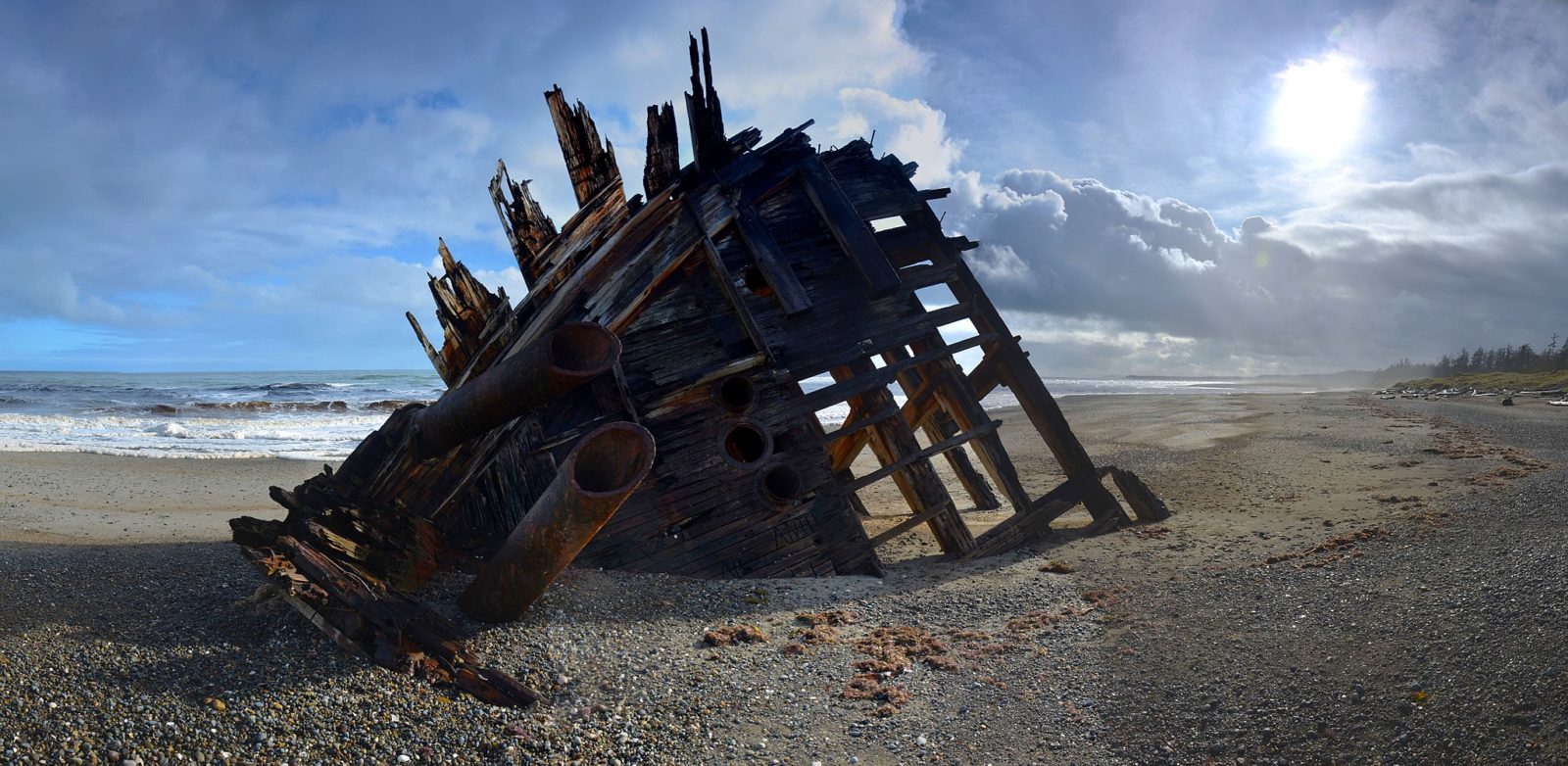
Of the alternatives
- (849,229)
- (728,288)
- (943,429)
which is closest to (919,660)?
(728,288)

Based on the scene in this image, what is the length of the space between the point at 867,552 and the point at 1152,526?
3.83 meters

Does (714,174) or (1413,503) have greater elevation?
(714,174)

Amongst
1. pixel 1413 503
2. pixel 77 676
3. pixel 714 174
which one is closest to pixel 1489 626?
pixel 1413 503

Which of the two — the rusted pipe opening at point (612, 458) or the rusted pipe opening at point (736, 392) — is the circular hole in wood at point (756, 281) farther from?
the rusted pipe opening at point (612, 458)

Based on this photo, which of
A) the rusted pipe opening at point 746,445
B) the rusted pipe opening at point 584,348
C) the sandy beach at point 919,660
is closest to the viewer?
the sandy beach at point 919,660

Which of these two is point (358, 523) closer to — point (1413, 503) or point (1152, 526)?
point (1152, 526)

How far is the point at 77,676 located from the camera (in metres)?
4.22

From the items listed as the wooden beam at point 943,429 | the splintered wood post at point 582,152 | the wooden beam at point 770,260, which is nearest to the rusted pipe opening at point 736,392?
the wooden beam at point 770,260

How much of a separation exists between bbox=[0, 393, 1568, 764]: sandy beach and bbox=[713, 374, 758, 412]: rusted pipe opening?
1566 millimetres

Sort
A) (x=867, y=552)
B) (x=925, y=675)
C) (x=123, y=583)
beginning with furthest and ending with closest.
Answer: (x=867, y=552) → (x=123, y=583) → (x=925, y=675)

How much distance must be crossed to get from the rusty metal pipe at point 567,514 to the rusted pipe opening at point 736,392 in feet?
7.84

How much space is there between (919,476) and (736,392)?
1994mm

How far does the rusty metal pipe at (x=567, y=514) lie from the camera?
4.82m

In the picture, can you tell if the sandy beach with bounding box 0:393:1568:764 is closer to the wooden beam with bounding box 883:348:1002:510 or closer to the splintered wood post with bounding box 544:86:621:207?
the wooden beam with bounding box 883:348:1002:510
